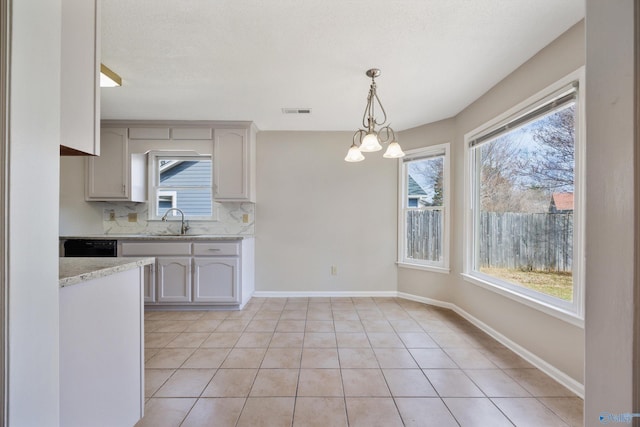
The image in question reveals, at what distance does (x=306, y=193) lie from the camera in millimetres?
3877

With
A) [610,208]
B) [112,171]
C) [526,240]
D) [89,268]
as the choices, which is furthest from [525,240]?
[112,171]

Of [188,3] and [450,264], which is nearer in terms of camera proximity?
[188,3]

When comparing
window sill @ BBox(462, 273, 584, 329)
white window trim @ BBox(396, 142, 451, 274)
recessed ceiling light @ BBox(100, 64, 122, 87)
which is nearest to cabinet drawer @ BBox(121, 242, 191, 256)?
recessed ceiling light @ BBox(100, 64, 122, 87)

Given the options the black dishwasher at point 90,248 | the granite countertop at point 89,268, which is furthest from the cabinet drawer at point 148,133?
the granite countertop at point 89,268

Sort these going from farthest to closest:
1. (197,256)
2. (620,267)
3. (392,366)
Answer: (197,256)
(392,366)
(620,267)

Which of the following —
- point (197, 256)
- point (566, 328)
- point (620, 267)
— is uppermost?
point (620, 267)

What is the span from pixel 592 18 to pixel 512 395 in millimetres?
1992

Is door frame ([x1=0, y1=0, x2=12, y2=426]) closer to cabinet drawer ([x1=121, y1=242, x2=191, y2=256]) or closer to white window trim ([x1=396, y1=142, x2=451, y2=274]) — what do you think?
cabinet drawer ([x1=121, y1=242, x2=191, y2=256])

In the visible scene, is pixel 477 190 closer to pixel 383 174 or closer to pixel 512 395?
pixel 383 174

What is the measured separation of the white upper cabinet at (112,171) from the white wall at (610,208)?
410 centimetres

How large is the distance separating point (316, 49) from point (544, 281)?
7.66 ft

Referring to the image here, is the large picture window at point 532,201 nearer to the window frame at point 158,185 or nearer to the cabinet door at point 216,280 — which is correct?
the cabinet door at point 216,280

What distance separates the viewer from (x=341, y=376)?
6.35 ft

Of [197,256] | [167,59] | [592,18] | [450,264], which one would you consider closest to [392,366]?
[450,264]
